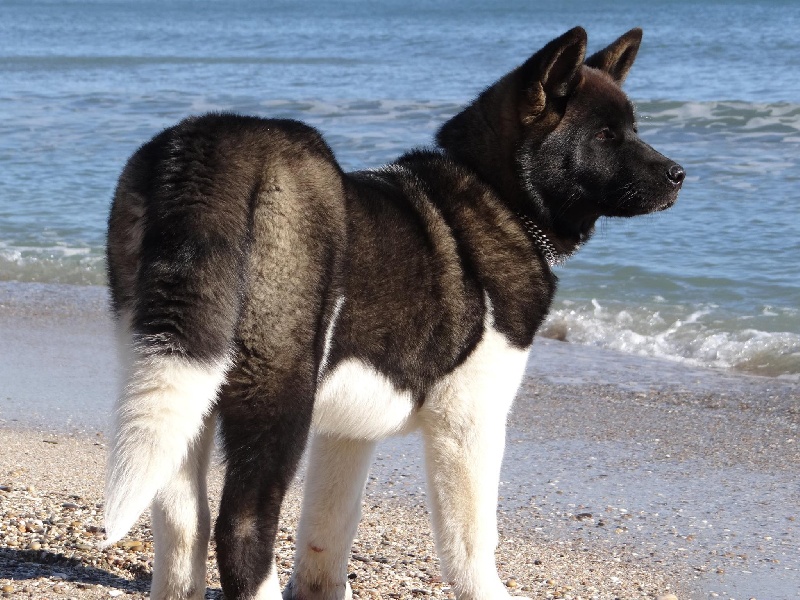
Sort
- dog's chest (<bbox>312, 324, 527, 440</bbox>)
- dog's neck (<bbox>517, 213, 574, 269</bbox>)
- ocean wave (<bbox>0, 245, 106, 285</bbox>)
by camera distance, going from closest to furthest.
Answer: dog's chest (<bbox>312, 324, 527, 440</bbox>) → dog's neck (<bbox>517, 213, 574, 269</bbox>) → ocean wave (<bbox>0, 245, 106, 285</bbox>)

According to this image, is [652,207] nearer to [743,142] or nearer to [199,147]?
[199,147]

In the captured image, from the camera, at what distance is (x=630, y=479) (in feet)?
17.7

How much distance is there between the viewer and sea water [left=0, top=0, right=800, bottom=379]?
870 centimetres

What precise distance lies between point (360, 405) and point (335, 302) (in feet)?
1.37

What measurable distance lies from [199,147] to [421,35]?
1366 inches

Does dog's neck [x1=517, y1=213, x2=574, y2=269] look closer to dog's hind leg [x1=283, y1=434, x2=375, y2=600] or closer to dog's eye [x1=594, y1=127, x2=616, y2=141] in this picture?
dog's eye [x1=594, y1=127, x2=616, y2=141]

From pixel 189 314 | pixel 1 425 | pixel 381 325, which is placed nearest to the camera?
pixel 189 314

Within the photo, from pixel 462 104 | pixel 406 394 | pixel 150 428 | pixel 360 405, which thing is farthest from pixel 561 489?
pixel 462 104

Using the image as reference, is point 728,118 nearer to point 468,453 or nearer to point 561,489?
point 561,489

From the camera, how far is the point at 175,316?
110 inches

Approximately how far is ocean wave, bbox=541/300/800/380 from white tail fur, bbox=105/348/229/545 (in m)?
5.56

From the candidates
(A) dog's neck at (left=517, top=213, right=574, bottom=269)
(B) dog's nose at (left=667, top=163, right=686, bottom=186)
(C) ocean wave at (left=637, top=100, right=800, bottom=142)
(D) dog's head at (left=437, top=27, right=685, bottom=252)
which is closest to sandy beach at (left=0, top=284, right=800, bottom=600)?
(A) dog's neck at (left=517, top=213, right=574, bottom=269)

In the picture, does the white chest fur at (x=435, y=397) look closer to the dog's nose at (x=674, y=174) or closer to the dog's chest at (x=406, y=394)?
the dog's chest at (x=406, y=394)

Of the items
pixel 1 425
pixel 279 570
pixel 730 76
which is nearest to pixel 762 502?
pixel 279 570
